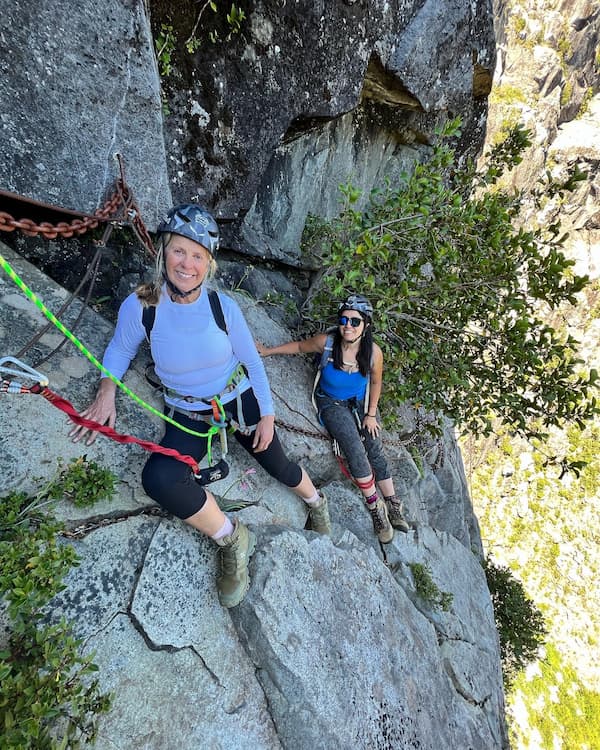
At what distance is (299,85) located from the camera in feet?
17.4

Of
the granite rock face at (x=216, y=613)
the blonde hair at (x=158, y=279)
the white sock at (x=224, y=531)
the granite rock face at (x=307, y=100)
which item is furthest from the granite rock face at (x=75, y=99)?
the white sock at (x=224, y=531)

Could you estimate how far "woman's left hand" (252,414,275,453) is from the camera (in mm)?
3877

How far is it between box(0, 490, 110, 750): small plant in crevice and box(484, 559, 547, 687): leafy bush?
13877mm

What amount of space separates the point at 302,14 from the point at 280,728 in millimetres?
7540

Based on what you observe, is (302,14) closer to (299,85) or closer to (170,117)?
(299,85)

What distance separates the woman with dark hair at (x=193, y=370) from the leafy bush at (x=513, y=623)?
42.2ft

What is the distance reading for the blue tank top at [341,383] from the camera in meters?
5.37


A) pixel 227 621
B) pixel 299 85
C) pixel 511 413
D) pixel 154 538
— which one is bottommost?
pixel 227 621

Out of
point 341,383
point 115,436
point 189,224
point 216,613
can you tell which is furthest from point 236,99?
point 216,613

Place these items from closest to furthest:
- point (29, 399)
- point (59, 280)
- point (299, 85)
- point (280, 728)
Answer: point (280, 728) < point (29, 399) < point (59, 280) < point (299, 85)

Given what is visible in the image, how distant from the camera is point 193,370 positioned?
3.46 m

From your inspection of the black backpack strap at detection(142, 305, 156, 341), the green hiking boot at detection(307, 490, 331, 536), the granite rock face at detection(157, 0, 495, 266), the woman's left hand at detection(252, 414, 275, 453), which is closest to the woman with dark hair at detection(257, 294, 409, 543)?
the green hiking boot at detection(307, 490, 331, 536)

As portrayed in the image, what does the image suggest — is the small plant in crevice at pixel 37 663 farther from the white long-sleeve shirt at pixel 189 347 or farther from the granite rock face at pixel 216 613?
the white long-sleeve shirt at pixel 189 347

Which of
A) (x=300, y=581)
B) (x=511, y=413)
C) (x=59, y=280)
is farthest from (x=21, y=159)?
(x=511, y=413)
